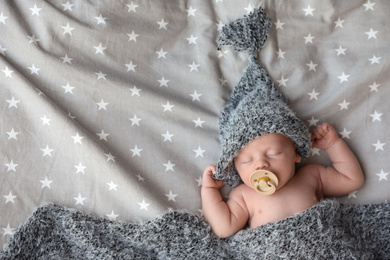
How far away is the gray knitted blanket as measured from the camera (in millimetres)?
1289

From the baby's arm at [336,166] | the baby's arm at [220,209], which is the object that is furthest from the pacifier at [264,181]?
the baby's arm at [336,166]

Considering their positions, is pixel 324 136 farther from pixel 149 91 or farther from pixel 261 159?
pixel 149 91

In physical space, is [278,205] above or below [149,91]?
below

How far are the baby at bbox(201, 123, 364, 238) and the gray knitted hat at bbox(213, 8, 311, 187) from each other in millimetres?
34

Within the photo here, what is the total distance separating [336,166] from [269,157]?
9.5 inches

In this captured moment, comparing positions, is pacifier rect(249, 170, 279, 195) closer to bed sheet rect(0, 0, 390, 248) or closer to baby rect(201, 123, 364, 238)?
baby rect(201, 123, 364, 238)

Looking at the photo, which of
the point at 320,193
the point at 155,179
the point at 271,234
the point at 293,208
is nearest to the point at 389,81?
the point at 320,193

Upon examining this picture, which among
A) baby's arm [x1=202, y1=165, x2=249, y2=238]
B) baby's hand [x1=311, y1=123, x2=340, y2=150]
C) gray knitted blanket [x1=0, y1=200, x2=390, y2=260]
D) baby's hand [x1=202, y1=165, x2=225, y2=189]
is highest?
baby's hand [x1=311, y1=123, x2=340, y2=150]

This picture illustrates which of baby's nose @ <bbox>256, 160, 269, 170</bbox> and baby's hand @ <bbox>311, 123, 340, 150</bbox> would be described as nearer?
baby's nose @ <bbox>256, 160, 269, 170</bbox>

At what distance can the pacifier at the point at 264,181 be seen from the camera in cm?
132

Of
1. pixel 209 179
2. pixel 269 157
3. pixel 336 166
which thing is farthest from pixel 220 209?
pixel 336 166

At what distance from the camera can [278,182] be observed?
1349mm

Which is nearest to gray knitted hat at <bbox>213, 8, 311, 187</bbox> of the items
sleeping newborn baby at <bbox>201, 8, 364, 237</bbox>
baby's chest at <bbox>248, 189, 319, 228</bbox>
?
sleeping newborn baby at <bbox>201, 8, 364, 237</bbox>

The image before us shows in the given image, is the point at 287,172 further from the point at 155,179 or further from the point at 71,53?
the point at 71,53
